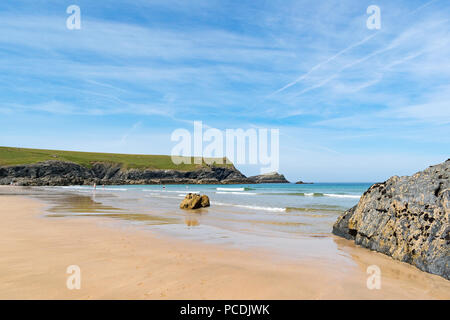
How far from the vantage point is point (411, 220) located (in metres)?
7.28

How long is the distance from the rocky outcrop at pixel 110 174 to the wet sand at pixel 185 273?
105429mm

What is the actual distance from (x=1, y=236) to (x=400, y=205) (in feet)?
40.6

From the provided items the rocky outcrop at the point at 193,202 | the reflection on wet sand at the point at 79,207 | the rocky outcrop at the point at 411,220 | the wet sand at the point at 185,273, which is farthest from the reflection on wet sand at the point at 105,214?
the rocky outcrop at the point at 411,220

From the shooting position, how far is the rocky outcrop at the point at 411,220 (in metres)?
6.27

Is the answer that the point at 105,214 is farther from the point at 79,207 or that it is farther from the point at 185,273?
the point at 185,273

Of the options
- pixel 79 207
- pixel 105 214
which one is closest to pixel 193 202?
pixel 105 214

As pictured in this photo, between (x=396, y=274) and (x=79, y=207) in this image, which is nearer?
(x=396, y=274)

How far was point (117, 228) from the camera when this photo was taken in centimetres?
1091

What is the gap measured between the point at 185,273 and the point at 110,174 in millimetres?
165747

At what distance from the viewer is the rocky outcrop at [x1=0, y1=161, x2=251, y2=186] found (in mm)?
114213

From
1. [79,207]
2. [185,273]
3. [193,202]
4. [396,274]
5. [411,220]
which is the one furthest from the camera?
[193,202]

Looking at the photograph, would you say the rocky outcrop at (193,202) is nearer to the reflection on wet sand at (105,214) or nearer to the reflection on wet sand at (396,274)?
the reflection on wet sand at (105,214)
